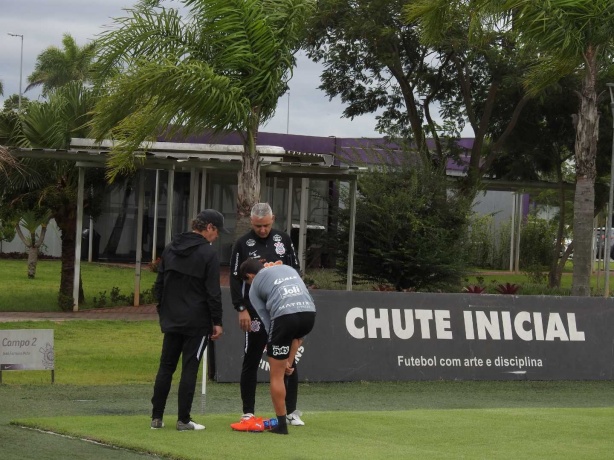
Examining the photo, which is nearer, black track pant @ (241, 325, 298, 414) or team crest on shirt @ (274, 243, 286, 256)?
black track pant @ (241, 325, 298, 414)

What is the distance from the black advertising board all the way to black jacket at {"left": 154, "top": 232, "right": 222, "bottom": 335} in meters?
4.59

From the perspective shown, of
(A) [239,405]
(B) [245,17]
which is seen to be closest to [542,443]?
(A) [239,405]

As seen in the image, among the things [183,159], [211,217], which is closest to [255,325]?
[211,217]

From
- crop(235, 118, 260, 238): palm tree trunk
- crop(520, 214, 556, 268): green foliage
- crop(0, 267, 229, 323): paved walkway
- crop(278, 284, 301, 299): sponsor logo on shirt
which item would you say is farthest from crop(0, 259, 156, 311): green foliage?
crop(520, 214, 556, 268): green foliage

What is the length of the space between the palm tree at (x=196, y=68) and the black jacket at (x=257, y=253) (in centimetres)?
919

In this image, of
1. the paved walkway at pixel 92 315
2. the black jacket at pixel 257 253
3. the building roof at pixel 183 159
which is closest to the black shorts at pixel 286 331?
the black jacket at pixel 257 253

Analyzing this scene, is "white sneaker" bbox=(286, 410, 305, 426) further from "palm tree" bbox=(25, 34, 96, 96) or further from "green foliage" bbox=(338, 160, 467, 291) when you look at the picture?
"palm tree" bbox=(25, 34, 96, 96)

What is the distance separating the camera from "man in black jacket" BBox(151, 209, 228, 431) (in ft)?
28.9

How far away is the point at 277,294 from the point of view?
339 inches

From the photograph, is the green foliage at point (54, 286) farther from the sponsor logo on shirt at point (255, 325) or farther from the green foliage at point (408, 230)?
the sponsor logo on shirt at point (255, 325)

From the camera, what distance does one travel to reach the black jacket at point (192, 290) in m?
8.81

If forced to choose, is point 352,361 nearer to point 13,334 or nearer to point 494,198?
point 13,334

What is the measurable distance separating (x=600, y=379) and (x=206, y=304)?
815 cm

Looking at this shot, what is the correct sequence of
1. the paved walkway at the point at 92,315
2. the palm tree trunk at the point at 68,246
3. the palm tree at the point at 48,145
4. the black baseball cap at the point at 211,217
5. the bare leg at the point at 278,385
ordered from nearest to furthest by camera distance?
the bare leg at the point at 278,385 → the black baseball cap at the point at 211,217 → the paved walkway at the point at 92,315 → the palm tree at the point at 48,145 → the palm tree trunk at the point at 68,246
